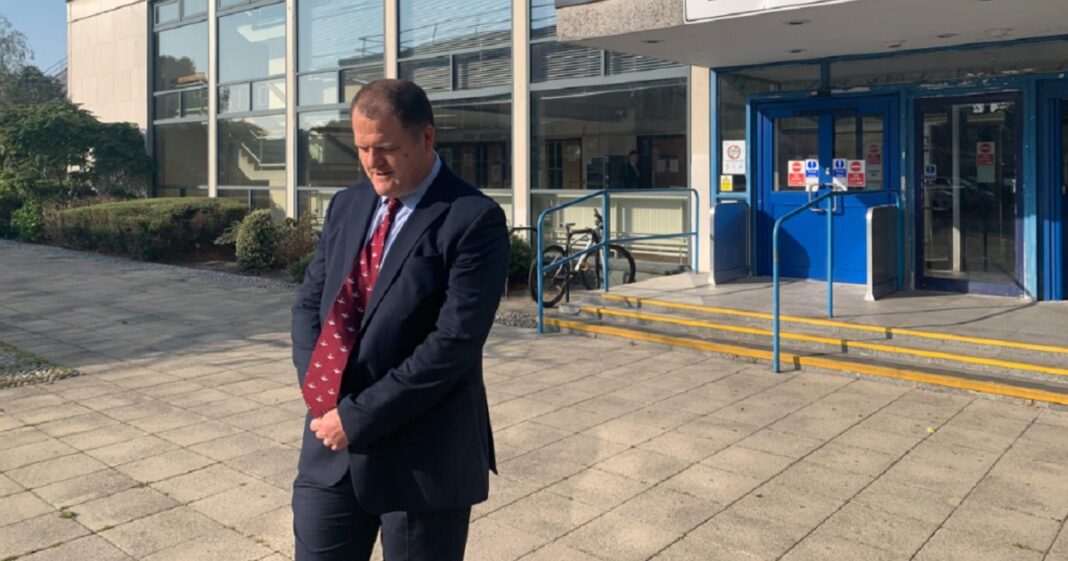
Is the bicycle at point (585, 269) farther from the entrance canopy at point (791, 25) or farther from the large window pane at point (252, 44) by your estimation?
the large window pane at point (252, 44)

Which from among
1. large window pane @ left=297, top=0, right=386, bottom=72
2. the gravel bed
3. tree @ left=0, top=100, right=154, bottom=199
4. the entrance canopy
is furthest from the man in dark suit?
tree @ left=0, top=100, right=154, bottom=199

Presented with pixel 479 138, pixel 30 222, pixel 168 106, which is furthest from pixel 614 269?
pixel 30 222

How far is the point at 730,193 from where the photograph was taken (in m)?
10.3

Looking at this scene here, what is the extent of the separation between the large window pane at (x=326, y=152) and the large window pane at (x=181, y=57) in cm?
414

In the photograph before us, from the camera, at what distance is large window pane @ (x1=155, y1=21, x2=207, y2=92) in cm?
1912

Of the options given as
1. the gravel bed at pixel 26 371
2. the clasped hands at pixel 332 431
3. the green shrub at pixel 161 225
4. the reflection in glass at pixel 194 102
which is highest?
the reflection in glass at pixel 194 102

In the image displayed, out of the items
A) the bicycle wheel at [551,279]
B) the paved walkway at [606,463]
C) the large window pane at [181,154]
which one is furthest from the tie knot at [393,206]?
the large window pane at [181,154]

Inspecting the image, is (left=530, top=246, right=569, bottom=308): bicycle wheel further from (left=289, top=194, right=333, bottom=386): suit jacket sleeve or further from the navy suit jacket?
the navy suit jacket

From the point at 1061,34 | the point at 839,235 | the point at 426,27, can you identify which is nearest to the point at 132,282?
the point at 426,27

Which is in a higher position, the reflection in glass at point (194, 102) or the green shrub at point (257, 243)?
the reflection in glass at point (194, 102)

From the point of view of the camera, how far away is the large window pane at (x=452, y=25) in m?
12.7

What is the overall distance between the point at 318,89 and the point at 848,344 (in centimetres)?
1138

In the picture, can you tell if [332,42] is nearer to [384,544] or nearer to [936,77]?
[936,77]

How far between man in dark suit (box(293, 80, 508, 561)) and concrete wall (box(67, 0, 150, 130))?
66.4ft
